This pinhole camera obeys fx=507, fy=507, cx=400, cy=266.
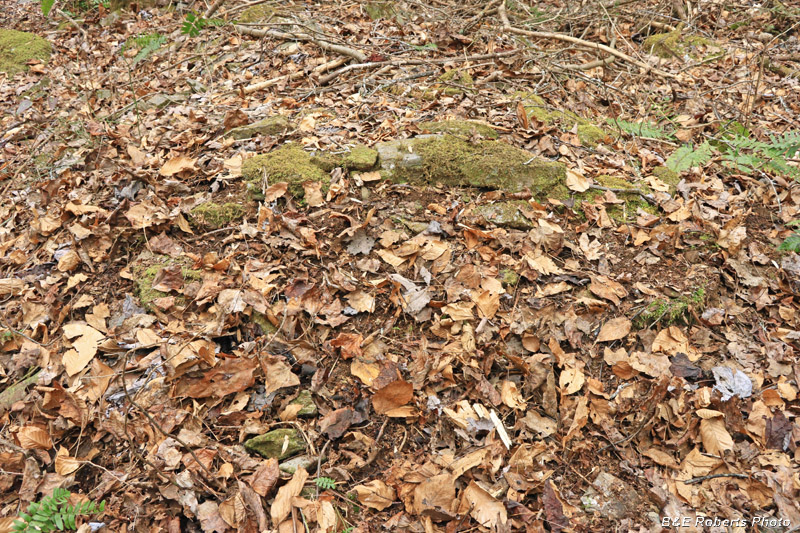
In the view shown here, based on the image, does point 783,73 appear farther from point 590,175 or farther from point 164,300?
point 164,300

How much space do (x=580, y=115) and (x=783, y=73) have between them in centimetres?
319

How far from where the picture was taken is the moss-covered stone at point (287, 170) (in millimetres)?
3896

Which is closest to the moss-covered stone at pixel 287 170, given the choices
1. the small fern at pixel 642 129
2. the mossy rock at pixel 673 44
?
the small fern at pixel 642 129

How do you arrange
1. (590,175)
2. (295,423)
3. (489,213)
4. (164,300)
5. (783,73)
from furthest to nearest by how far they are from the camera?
(783,73)
(590,175)
(489,213)
(164,300)
(295,423)

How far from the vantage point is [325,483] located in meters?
2.61

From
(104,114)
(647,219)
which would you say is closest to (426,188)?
(647,219)

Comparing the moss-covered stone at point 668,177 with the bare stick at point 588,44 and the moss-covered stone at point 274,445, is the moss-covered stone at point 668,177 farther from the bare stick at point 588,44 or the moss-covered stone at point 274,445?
the moss-covered stone at point 274,445

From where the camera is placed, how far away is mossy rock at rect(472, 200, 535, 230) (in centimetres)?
374

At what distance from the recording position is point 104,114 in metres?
5.61

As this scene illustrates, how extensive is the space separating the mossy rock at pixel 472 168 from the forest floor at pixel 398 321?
6cm

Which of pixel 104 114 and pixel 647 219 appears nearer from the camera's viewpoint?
pixel 647 219

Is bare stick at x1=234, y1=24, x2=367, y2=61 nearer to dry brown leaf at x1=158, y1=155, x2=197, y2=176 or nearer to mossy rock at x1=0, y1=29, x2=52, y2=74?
dry brown leaf at x1=158, y1=155, x2=197, y2=176

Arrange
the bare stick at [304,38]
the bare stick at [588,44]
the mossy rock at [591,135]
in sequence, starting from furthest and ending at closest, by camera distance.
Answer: the bare stick at [588,44], the bare stick at [304,38], the mossy rock at [591,135]

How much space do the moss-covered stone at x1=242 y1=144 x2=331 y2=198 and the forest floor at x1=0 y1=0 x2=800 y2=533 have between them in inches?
1.2
